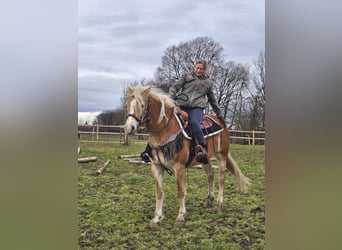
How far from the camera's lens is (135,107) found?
218cm

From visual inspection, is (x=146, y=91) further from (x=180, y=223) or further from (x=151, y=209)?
(x=180, y=223)

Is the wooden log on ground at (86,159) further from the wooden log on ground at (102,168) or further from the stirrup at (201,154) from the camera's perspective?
the stirrup at (201,154)

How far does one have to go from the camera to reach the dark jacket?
220 cm

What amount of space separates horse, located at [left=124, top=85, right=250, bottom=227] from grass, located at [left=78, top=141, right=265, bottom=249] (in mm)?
33

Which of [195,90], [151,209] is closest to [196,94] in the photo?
[195,90]

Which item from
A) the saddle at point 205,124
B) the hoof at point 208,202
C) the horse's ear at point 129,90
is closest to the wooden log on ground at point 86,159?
the horse's ear at point 129,90

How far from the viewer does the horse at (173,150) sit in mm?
2223

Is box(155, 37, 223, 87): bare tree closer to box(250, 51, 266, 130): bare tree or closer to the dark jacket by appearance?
the dark jacket

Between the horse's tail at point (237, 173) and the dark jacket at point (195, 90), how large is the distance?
0.32 m

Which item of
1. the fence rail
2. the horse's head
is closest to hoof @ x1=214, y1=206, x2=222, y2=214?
the fence rail

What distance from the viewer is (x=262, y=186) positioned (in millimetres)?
2094
